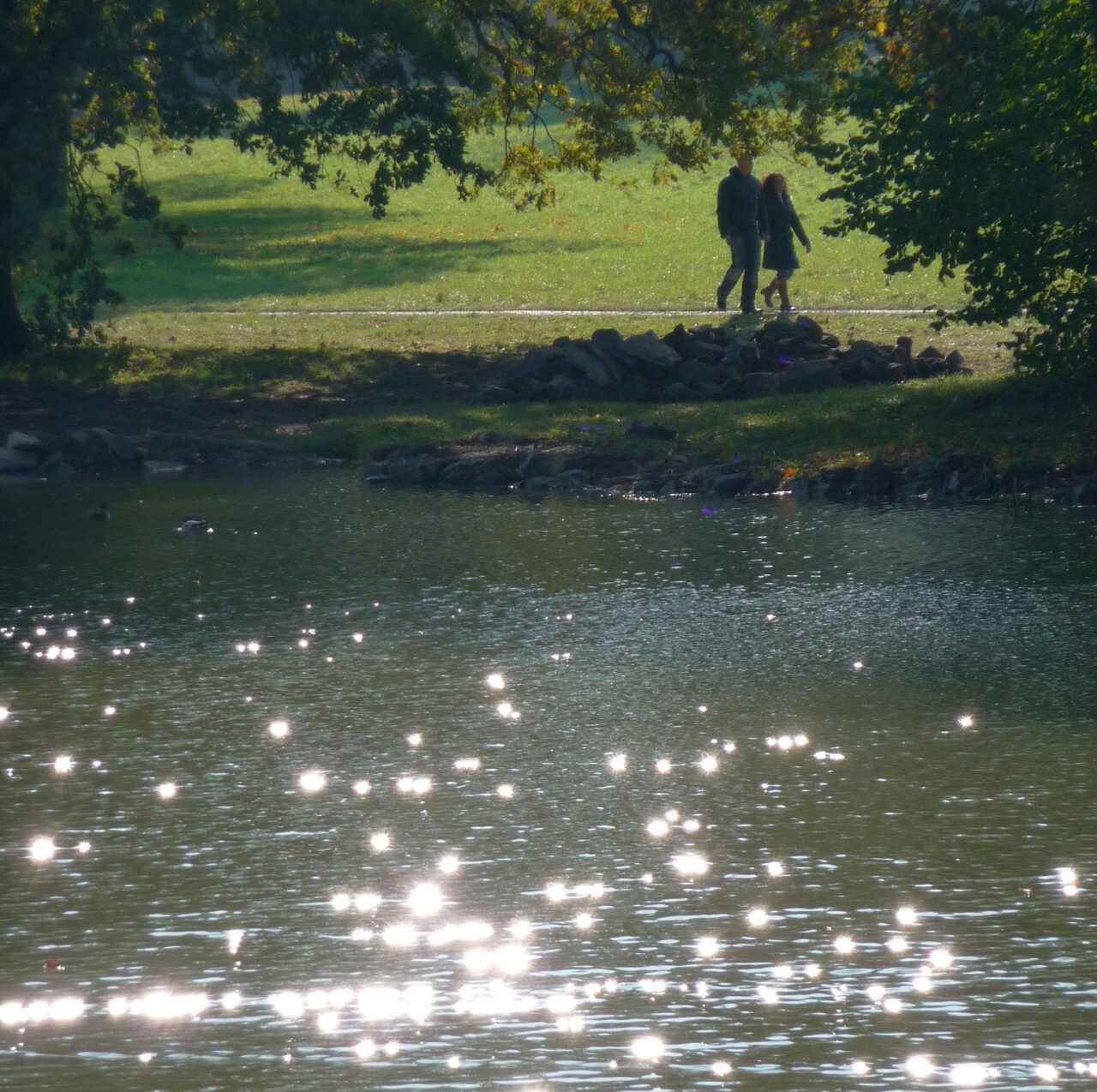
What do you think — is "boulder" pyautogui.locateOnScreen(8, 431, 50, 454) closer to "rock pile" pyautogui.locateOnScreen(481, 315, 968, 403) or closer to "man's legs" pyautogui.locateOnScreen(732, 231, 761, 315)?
"rock pile" pyautogui.locateOnScreen(481, 315, 968, 403)

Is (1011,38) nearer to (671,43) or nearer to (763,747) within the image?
(671,43)

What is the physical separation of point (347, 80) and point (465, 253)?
12695 millimetres

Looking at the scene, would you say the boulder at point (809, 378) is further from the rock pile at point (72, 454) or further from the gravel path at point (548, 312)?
the gravel path at point (548, 312)

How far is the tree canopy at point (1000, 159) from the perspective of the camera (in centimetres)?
1338

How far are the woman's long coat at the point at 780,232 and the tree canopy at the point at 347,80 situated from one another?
1.30 metres

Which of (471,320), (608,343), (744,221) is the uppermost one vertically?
(744,221)

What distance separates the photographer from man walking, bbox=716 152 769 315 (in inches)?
914

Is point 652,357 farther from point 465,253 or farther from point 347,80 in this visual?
point 465,253

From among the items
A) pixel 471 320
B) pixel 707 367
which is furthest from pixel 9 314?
pixel 707 367

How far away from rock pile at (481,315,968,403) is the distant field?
6935mm

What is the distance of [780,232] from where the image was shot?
2339cm

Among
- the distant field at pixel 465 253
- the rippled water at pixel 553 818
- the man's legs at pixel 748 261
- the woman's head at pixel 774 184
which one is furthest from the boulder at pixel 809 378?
the distant field at pixel 465 253

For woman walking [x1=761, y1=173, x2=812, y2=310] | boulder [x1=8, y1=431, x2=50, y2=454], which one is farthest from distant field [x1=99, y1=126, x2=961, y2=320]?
boulder [x1=8, y1=431, x2=50, y2=454]

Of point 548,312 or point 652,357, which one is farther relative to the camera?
point 548,312
